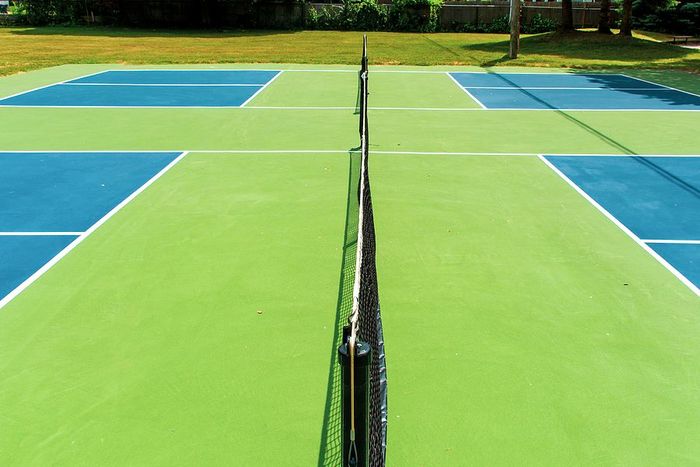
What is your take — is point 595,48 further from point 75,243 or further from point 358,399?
point 358,399

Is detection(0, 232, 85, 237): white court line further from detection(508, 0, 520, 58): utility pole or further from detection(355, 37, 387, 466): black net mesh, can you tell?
detection(508, 0, 520, 58): utility pole

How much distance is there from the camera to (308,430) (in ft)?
14.0

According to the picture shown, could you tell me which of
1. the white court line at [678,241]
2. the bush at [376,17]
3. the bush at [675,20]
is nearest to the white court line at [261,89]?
the white court line at [678,241]

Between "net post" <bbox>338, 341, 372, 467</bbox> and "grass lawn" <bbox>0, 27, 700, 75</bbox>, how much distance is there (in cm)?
2217

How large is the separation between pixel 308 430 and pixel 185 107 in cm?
1221

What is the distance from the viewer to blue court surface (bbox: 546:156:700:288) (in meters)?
7.22

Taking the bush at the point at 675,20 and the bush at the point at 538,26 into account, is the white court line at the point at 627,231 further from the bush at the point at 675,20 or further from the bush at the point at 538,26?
the bush at the point at 675,20

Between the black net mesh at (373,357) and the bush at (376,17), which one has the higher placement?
the bush at (376,17)

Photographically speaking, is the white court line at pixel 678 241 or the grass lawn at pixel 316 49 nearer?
the white court line at pixel 678 241

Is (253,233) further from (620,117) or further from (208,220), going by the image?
(620,117)

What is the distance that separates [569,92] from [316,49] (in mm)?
13988

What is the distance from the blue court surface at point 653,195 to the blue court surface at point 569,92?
4.96 metres

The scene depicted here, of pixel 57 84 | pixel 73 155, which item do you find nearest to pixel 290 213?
pixel 73 155

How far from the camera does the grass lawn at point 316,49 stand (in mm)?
24062
